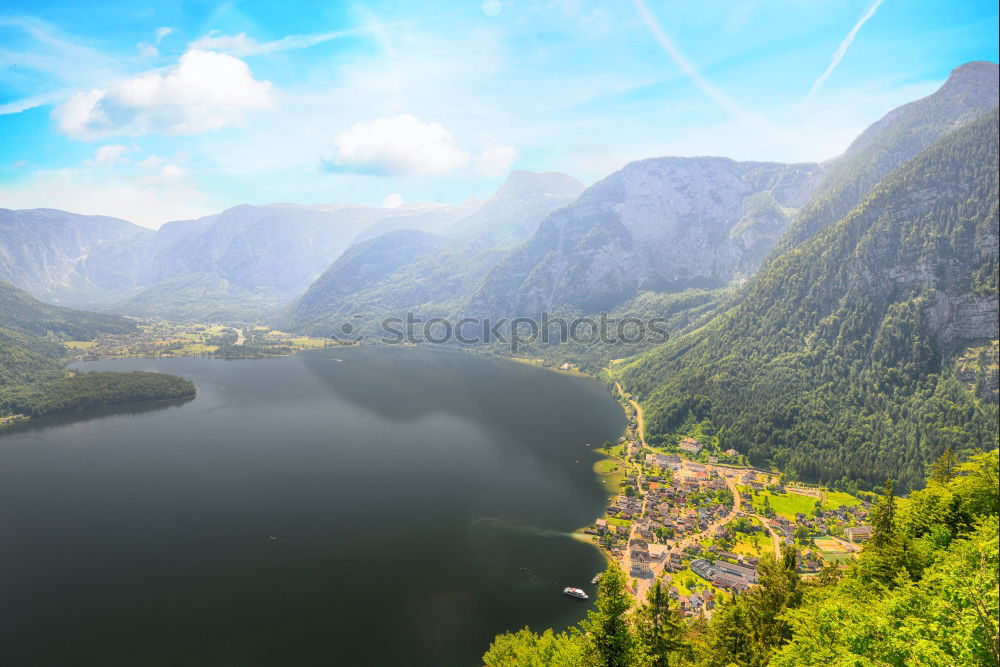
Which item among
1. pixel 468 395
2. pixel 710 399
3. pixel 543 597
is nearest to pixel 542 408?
pixel 468 395

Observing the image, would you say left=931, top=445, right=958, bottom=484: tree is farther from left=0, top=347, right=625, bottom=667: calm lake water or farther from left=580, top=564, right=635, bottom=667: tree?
left=0, top=347, right=625, bottom=667: calm lake water

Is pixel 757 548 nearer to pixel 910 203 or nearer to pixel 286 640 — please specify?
pixel 286 640

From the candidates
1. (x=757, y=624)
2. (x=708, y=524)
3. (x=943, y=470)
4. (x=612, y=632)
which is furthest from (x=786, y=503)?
(x=612, y=632)

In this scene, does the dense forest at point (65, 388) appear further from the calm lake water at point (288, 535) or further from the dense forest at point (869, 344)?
the dense forest at point (869, 344)

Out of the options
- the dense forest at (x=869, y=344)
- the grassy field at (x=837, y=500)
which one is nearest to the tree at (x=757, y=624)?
the grassy field at (x=837, y=500)

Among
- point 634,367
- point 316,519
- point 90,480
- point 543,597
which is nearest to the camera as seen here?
point 543,597
